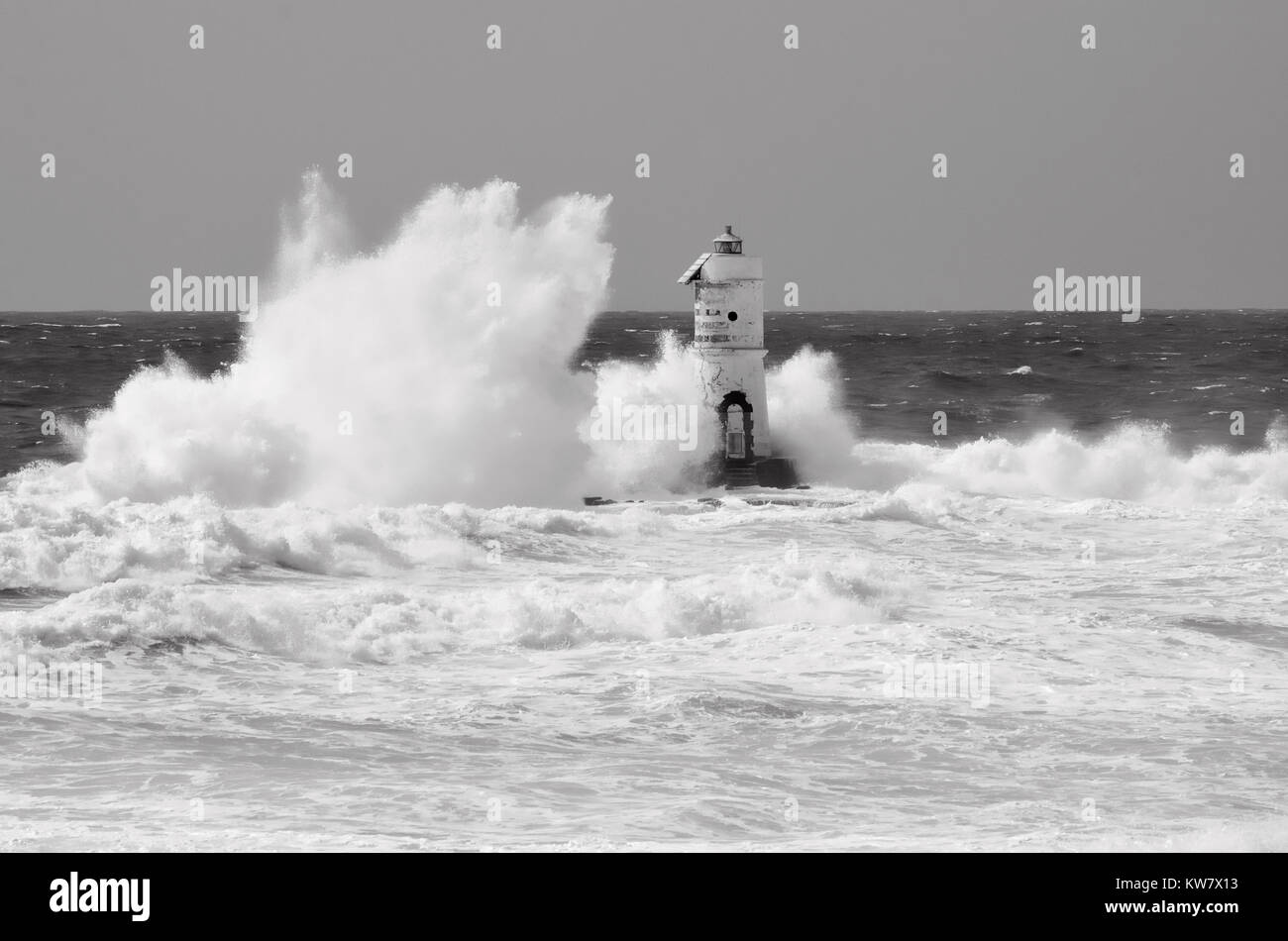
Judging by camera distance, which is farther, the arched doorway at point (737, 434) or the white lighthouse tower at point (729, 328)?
the arched doorway at point (737, 434)

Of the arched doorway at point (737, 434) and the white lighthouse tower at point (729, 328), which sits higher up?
the white lighthouse tower at point (729, 328)

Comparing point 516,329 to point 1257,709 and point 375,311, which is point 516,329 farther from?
point 1257,709

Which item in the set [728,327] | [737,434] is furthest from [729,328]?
[737,434]

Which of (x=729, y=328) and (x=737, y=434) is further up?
(x=729, y=328)

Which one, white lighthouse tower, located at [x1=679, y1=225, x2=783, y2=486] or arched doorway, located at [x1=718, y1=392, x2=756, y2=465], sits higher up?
white lighthouse tower, located at [x1=679, y1=225, x2=783, y2=486]

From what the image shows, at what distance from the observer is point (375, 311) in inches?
1056

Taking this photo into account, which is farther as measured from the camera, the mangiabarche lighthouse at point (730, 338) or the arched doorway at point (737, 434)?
the arched doorway at point (737, 434)

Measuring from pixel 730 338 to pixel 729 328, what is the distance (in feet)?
0.53

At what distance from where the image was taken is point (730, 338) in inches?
982

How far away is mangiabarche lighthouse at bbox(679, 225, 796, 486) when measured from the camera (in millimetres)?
24750

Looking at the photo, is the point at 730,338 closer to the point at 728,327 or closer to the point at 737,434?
the point at 728,327

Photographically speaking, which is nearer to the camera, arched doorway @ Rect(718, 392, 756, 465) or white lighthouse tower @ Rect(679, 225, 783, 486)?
white lighthouse tower @ Rect(679, 225, 783, 486)

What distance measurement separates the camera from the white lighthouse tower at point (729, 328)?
81.1 feet
